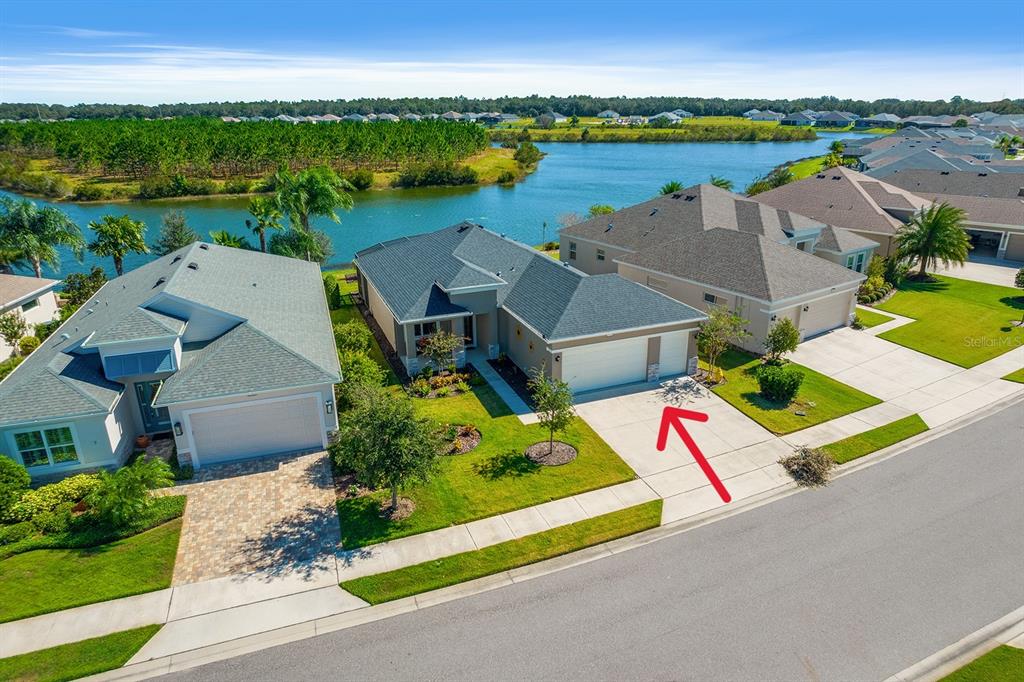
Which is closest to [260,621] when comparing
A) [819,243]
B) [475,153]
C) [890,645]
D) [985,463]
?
[890,645]

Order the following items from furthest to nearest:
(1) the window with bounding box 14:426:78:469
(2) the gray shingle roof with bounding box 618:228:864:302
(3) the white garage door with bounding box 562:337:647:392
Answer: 1. (2) the gray shingle roof with bounding box 618:228:864:302
2. (3) the white garage door with bounding box 562:337:647:392
3. (1) the window with bounding box 14:426:78:469

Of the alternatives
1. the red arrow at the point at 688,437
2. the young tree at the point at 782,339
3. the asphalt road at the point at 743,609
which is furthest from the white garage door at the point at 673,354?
the asphalt road at the point at 743,609

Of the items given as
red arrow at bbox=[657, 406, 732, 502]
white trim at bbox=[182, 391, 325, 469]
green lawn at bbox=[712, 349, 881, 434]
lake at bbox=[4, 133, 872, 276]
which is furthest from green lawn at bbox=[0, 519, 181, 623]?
lake at bbox=[4, 133, 872, 276]

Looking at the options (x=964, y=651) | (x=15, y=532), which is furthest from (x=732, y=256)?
(x=15, y=532)

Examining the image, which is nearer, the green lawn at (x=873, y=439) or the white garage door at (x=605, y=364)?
the green lawn at (x=873, y=439)

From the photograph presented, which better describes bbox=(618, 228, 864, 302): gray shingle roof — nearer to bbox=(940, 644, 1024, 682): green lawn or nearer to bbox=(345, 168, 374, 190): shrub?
bbox=(940, 644, 1024, 682): green lawn

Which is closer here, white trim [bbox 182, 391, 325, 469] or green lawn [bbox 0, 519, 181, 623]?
green lawn [bbox 0, 519, 181, 623]

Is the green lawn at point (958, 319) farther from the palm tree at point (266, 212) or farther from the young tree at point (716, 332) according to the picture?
the palm tree at point (266, 212)

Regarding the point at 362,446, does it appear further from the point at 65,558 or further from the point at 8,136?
the point at 8,136
